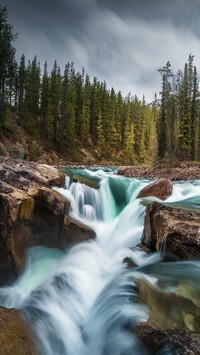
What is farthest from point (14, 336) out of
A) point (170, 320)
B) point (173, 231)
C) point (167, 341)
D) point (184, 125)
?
Answer: point (184, 125)

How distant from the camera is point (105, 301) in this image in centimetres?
763

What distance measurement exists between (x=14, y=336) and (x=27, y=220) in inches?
206

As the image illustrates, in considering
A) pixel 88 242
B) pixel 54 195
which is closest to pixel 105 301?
pixel 88 242

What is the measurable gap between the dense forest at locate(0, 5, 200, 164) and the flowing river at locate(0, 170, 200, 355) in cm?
2455

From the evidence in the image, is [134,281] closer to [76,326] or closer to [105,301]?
[105,301]

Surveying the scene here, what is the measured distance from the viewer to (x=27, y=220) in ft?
34.8

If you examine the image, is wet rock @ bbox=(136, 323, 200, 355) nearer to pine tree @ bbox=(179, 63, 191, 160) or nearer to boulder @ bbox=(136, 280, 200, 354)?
boulder @ bbox=(136, 280, 200, 354)

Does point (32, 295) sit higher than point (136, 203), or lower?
lower

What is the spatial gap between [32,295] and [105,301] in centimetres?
205

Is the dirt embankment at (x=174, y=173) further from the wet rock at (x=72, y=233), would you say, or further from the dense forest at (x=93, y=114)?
the wet rock at (x=72, y=233)

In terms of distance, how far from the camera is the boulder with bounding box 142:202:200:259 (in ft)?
28.5

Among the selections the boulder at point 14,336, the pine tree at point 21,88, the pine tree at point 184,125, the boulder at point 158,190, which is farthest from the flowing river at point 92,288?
the pine tree at point 21,88

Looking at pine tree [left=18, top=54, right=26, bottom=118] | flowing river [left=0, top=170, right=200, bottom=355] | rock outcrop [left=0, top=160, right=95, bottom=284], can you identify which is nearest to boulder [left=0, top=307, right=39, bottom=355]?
flowing river [left=0, top=170, right=200, bottom=355]

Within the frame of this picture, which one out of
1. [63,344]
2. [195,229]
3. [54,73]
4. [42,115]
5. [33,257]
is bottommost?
[63,344]
